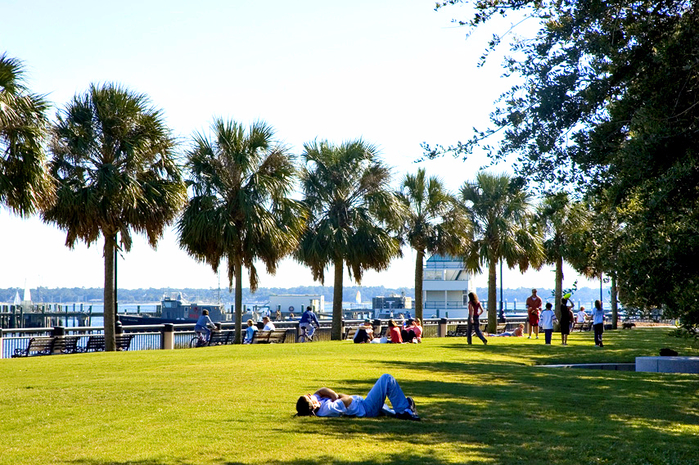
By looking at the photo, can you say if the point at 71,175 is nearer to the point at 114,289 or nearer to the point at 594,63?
the point at 114,289

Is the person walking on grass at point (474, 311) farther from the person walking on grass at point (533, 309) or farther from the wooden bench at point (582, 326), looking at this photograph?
the wooden bench at point (582, 326)

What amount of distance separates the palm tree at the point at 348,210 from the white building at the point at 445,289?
113 feet

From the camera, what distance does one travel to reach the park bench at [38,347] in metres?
23.7

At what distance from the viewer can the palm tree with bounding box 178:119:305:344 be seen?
28.3 metres

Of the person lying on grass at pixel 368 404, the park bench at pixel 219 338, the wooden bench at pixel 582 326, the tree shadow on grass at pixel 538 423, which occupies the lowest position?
the wooden bench at pixel 582 326

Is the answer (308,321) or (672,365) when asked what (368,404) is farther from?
(308,321)

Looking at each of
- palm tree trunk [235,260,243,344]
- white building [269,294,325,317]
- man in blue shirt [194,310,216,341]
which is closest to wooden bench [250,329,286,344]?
palm tree trunk [235,260,243,344]

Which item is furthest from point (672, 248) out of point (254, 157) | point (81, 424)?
point (254, 157)

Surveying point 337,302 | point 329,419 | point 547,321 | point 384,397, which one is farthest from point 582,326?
point 329,419

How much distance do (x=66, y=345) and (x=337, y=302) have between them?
40.9 feet

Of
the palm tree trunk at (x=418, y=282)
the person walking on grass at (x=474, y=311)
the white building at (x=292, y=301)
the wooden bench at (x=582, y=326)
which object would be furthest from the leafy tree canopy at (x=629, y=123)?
the white building at (x=292, y=301)

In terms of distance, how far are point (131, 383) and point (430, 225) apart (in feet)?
86.2

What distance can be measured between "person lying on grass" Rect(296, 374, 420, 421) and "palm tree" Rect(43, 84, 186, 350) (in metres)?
15.8

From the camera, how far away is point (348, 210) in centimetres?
3412
